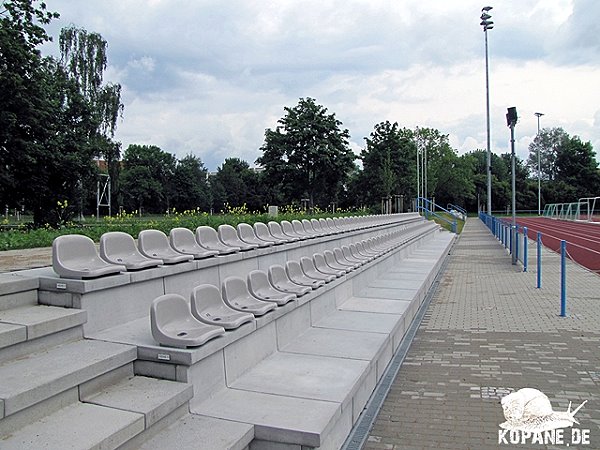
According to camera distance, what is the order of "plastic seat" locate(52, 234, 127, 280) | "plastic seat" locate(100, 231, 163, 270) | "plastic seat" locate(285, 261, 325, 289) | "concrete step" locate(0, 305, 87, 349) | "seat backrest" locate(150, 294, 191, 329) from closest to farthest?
1. "concrete step" locate(0, 305, 87, 349)
2. "seat backrest" locate(150, 294, 191, 329)
3. "plastic seat" locate(52, 234, 127, 280)
4. "plastic seat" locate(100, 231, 163, 270)
5. "plastic seat" locate(285, 261, 325, 289)

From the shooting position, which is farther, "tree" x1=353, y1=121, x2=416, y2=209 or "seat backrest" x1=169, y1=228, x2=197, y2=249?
"tree" x1=353, y1=121, x2=416, y2=209

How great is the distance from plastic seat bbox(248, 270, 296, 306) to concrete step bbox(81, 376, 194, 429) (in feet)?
6.15

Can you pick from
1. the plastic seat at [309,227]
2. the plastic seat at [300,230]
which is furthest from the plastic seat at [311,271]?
the plastic seat at [309,227]

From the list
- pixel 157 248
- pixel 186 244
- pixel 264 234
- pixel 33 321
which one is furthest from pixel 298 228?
pixel 33 321

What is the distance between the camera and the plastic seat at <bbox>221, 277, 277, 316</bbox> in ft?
15.4

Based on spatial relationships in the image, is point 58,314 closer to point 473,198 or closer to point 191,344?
point 191,344

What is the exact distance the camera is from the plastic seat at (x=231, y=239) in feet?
24.5

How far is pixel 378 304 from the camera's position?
7672 millimetres

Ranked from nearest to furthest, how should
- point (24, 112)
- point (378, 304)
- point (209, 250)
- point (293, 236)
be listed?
point (209, 250), point (378, 304), point (293, 236), point (24, 112)

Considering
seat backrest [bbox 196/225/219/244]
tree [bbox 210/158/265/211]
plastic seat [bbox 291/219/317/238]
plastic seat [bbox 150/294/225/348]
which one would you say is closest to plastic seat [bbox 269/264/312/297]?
seat backrest [bbox 196/225/219/244]

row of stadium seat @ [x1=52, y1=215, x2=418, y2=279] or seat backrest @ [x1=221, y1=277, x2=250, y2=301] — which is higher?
row of stadium seat @ [x1=52, y1=215, x2=418, y2=279]

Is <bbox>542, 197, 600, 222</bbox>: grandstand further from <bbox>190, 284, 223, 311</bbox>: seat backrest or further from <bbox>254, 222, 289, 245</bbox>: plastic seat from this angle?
<bbox>190, 284, 223, 311</bbox>: seat backrest

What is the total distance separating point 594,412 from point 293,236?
21.3 ft

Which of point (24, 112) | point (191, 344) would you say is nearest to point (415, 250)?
point (191, 344)
